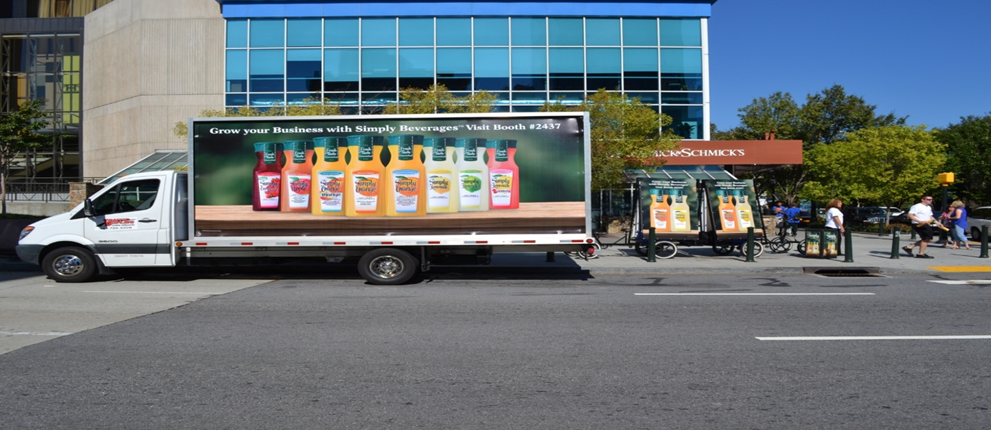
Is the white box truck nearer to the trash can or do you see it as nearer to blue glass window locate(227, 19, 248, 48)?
the trash can

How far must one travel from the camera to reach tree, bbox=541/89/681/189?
22.4 meters

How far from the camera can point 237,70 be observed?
1198 inches

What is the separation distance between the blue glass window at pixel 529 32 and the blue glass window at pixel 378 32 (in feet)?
18.0

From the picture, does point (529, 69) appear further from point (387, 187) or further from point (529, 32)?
point (387, 187)

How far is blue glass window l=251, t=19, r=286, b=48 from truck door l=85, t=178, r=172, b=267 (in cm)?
2012

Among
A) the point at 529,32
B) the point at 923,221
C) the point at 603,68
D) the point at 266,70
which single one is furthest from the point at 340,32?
the point at 923,221

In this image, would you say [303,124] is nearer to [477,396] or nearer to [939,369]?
[477,396]

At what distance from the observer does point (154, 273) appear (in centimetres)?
1362

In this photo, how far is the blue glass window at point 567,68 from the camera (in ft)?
98.8

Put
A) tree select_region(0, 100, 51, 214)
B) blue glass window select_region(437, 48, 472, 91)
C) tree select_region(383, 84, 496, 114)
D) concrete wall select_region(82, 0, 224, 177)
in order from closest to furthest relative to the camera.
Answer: tree select_region(383, 84, 496, 114) → tree select_region(0, 100, 51, 214) → blue glass window select_region(437, 48, 472, 91) → concrete wall select_region(82, 0, 224, 177)

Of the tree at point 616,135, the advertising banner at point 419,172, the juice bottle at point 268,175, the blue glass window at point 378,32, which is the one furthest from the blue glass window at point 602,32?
the juice bottle at point 268,175

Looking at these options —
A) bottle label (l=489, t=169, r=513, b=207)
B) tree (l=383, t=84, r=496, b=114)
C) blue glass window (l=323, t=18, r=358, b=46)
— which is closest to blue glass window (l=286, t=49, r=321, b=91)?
blue glass window (l=323, t=18, r=358, b=46)

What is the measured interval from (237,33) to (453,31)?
982cm

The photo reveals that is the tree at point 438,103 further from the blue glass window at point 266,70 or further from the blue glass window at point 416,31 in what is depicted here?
the blue glass window at point 266,70
